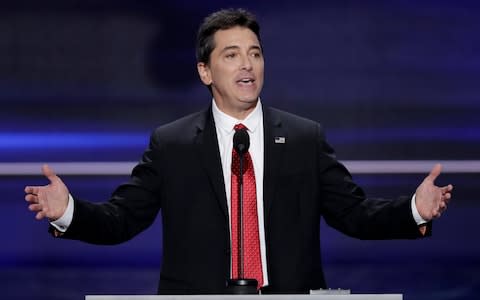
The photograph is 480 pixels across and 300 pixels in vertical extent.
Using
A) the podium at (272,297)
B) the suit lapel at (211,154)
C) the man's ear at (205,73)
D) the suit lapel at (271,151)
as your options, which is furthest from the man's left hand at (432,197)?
the man's ear at (205,73)

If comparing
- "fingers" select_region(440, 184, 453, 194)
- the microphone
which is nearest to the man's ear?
the microphone

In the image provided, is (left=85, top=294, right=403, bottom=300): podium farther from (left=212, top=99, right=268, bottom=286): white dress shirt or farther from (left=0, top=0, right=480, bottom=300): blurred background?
(left=0, top=0, right=480, bottom=300): blurred background

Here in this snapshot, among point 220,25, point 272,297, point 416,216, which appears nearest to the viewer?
point 272,297

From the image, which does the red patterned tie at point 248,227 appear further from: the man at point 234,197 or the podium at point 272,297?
the podium at point 272,297

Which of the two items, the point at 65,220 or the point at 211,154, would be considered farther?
the point at 211,154

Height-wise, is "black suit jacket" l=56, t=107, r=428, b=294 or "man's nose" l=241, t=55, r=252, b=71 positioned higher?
"man's nose" l=241, t=55, r=252, b=71

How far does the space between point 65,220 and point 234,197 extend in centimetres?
55

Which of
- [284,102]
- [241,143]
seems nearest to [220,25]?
[241,143]

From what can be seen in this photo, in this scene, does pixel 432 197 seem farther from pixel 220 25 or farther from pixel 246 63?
pixel 220 25

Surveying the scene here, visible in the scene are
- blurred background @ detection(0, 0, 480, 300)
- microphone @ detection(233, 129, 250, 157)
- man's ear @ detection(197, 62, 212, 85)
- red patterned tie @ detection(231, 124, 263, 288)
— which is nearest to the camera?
microphone @ detection(233, 129, 250, 157)

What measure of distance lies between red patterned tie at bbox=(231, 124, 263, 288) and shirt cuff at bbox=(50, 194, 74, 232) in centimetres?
51

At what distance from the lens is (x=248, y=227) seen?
3439 millimetres

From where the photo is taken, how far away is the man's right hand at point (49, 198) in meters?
3.08

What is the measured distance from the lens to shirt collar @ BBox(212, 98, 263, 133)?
361 cm
